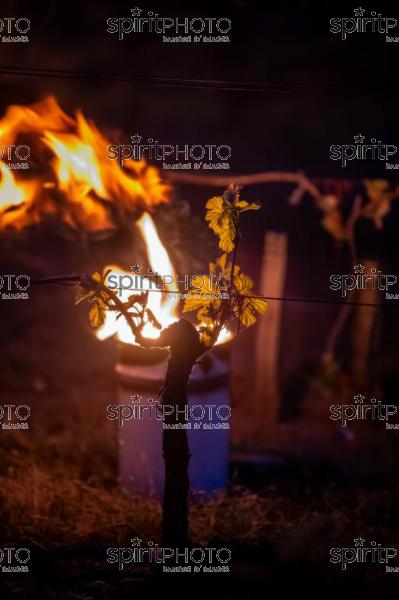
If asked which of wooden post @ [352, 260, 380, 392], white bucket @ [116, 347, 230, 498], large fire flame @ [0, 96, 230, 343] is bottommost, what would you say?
white bucket @ [116, 347, 230, 498]

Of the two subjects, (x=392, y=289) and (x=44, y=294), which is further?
(x=44, y=294)

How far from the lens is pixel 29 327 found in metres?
10.7

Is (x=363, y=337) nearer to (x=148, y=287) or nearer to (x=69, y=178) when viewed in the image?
(x=148, y=287)

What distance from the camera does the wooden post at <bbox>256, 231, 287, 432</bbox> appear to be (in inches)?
338

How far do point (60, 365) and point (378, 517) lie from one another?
5.54 m

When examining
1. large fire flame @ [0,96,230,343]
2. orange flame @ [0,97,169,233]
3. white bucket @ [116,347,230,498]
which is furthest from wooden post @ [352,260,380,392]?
orange flame @ [0,97,169,233]

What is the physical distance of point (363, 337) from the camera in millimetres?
8820

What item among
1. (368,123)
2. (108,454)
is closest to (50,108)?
(108,454)

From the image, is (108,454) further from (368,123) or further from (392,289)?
(368,123)

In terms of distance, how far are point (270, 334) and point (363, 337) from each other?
1.31 m

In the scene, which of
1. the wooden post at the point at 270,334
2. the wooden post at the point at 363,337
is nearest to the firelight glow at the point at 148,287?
the wooden post at the point at 270,334

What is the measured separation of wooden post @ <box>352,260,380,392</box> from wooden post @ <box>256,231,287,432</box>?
3.68 feet

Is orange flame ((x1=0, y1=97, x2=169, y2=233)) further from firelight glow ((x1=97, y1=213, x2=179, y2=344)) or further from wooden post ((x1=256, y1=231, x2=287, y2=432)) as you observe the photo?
wooden post ((x1=256, y1=231, x2=287, y2=432))

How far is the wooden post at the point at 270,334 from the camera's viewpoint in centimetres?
859
